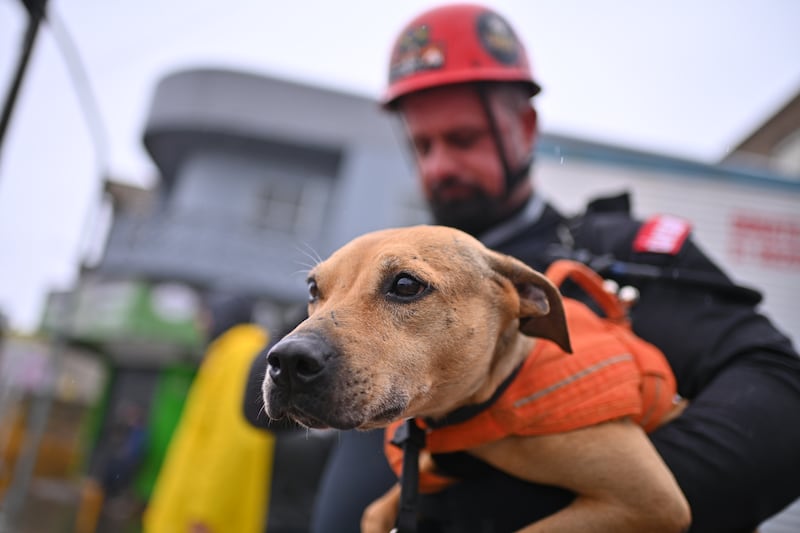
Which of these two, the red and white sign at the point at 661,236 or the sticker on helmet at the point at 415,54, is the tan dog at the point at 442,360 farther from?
the sticker on helmet at the point at 415,54

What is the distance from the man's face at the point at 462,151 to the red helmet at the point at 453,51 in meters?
0.06

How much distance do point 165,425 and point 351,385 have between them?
58.4 ft

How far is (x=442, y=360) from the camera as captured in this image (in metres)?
1.47

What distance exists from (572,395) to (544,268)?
76cm

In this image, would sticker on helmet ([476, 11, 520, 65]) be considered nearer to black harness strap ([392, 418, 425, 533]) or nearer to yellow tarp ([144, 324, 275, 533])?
black harness strap ([392, 418, 425, 533])

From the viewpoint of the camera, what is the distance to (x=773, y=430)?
5.17 ft

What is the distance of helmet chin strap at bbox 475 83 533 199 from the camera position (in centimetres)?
216

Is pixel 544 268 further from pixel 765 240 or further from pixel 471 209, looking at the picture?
pixel 765 240

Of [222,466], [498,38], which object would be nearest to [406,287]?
[498,38]

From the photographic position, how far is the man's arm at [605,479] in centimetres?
139

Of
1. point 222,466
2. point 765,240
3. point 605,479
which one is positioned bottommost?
point 222,466

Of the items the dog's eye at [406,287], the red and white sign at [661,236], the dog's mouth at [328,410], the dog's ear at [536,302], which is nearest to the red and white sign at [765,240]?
the red and white sign at [661,236]

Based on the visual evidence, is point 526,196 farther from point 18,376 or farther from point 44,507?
point 18,376

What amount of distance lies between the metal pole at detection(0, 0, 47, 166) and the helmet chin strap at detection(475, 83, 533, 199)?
5.25 feet
